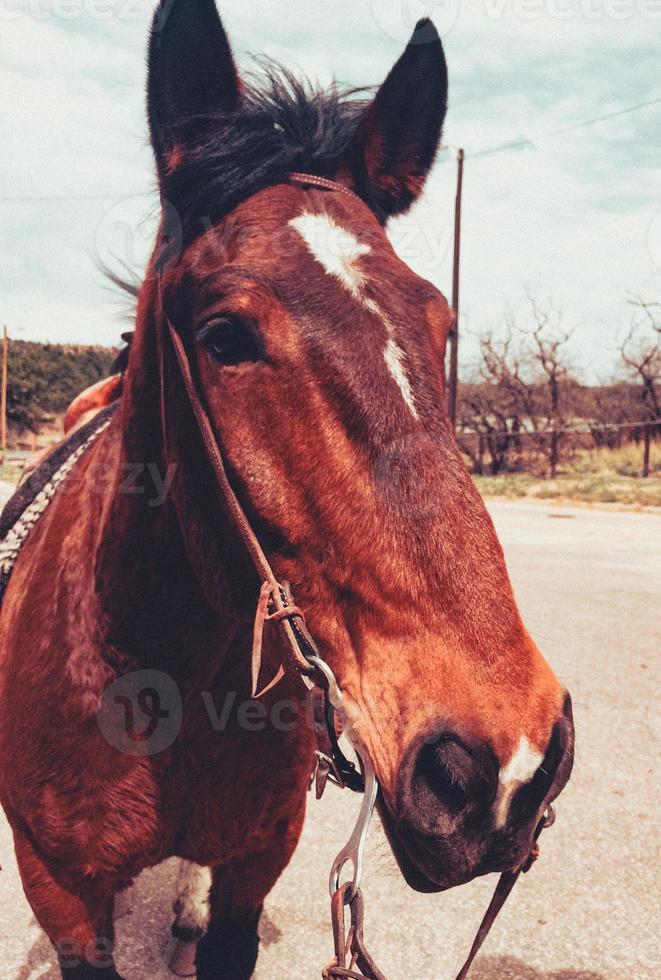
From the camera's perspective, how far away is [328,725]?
4.30ft

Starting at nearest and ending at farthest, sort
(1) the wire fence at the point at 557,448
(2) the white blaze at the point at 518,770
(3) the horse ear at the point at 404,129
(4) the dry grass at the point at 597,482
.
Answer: (2) the white blaze at the point at 518,770 → (3) the horse ear at the point at 404,129 → (4) the dry grass at the point at 597,482 → (1) the wire fence at the point at 557,448

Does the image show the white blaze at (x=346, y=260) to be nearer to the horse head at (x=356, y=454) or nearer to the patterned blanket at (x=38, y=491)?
the horse head at (x=356, y=454)

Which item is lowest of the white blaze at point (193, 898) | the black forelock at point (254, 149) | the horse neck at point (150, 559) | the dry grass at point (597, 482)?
the white blaze at point (193, 898)

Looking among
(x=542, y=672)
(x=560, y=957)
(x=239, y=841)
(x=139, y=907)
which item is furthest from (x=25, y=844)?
(x=560, y=957)

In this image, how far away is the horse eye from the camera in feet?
4.48

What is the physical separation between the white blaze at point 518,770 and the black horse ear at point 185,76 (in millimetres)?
1347

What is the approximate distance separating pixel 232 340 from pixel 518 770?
0.86 m

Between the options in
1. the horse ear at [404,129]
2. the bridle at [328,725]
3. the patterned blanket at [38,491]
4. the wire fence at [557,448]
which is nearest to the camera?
the bridle at [328,725]

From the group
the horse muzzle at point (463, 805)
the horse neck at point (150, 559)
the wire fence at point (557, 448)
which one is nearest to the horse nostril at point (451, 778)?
the horse muzzle at point (463, 805)

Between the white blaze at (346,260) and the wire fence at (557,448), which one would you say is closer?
the white blaze at (346,260)

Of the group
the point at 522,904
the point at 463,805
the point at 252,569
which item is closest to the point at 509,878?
the point at 463,805

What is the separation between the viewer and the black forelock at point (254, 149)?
157cm

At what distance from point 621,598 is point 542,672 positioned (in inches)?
268

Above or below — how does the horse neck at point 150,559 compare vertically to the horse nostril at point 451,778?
Answer: above
